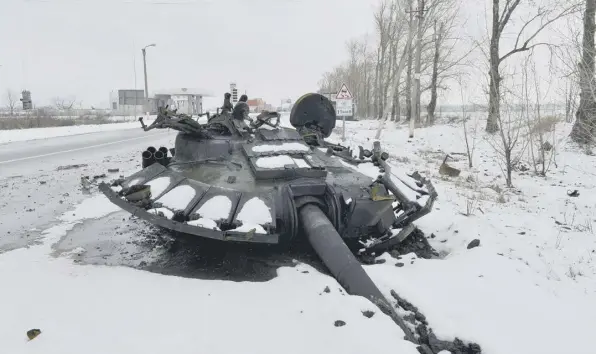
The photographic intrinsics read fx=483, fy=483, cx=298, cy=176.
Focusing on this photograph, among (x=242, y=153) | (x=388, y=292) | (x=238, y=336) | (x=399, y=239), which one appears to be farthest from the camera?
(x=242, y=153)

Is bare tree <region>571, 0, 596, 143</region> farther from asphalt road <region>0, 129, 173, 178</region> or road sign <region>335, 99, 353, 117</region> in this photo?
asphalt road <region>0, 129, 173, 178</region>

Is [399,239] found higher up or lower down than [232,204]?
lower down

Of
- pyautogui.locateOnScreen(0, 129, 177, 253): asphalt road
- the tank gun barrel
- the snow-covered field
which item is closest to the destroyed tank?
the tank gun barrel

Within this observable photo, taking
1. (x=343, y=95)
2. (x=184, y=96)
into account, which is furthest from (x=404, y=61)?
(x=184, y=96)

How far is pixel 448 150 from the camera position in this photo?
1867 cm

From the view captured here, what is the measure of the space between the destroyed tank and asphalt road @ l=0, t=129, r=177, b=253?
2005 mm

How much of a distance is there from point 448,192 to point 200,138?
16.8ft

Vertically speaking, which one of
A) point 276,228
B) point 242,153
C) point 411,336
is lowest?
point 411,336

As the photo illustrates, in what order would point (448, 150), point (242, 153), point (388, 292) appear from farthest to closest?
point (448, 150), point (242, 153), point (388, 292)

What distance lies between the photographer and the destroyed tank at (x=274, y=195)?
4.25m

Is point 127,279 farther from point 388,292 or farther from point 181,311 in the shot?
point 388,292

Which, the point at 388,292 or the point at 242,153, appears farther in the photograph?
the point at 242,153

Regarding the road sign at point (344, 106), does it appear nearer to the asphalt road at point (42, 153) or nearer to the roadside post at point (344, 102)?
the roadside post at point (344, 102)

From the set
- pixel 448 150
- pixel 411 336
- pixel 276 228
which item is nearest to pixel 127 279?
pixel 276 228
